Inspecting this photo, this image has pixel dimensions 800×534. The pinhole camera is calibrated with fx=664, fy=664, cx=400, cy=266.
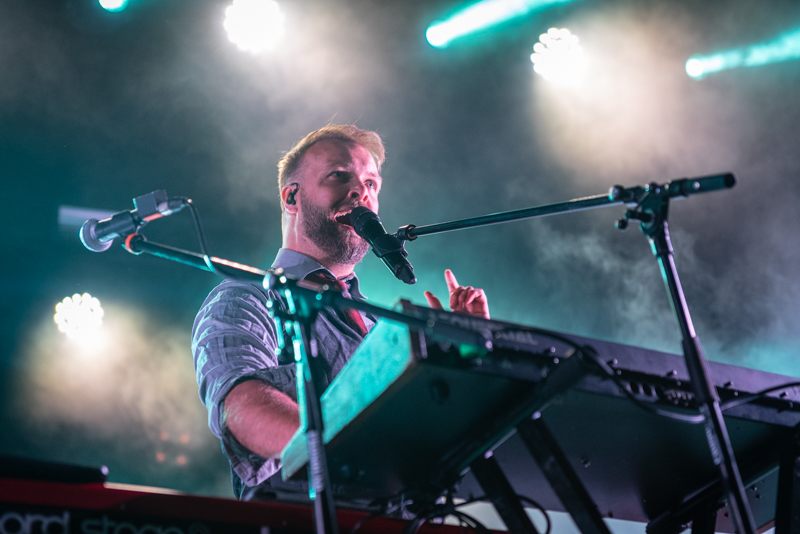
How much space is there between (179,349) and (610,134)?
434cm

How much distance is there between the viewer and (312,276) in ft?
9.46

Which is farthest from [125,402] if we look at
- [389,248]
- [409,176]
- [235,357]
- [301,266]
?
[389,248]

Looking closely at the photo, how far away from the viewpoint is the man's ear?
3.31 m

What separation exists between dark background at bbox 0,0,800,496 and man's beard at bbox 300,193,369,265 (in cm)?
251

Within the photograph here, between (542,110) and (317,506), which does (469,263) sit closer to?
(542,110)

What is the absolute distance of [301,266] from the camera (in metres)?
3.02

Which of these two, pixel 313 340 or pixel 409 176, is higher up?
pixel 409 176

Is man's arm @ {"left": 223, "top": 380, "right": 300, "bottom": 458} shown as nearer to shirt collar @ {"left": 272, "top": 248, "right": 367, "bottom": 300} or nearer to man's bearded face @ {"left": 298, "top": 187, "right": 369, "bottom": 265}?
shirt collar @ {"left": 272, "top": 248, "right": 367, "bottom": 300}

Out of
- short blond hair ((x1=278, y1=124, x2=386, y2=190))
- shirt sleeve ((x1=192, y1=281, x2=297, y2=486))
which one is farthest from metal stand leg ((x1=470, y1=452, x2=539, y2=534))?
short blond hair ((x1=278, y1=124, x2=386, y2=190))

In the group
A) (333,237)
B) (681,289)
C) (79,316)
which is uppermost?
Result: (79,316)

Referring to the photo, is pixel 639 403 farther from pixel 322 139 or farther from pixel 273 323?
pixel 322 139

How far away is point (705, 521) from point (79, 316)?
16.7 feet


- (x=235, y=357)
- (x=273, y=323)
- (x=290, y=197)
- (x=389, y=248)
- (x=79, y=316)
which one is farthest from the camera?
(x=79, y=316)

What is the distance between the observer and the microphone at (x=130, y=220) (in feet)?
5.90
